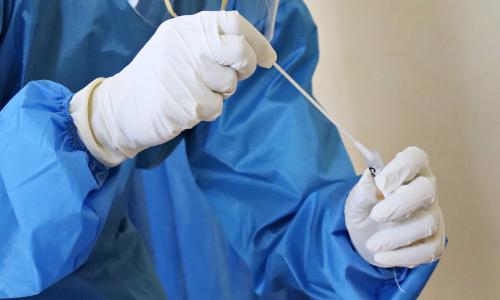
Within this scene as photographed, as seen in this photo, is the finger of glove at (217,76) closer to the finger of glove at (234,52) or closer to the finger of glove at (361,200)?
the finger of glove at (234,52)

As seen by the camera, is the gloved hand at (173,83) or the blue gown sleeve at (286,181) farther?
the blue gown sleeve at (286,181)

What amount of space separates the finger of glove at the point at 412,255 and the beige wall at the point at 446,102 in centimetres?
28

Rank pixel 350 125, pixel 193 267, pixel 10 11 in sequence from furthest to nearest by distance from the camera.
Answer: pixel 350 125
pixel 193 267
pixel 10 11

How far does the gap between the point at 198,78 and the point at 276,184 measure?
0.99 feet

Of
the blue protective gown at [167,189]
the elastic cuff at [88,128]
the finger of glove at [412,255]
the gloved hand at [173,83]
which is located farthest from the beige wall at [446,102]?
the elastic cuff at [88,128]

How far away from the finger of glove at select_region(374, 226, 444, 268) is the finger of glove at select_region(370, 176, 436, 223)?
4 centimetres

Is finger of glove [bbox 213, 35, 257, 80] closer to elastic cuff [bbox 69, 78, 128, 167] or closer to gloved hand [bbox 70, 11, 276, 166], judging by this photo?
gloved hand [bbox 70, 11, 276, 166]

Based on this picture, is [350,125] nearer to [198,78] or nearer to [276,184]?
[276,184]

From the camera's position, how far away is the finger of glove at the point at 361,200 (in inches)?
25.6

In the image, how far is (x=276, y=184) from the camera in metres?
0.83

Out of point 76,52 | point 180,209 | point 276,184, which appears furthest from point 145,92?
point 180,209

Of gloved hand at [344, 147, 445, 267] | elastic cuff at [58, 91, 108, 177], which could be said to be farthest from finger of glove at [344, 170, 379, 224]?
elastic cuff at [58, 91, 108, 177]

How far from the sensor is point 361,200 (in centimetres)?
67

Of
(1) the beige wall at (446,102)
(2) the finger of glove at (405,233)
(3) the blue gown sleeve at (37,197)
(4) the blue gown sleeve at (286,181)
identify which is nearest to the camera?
(3) the blue gown sleeve at (37,197)
